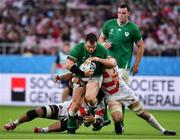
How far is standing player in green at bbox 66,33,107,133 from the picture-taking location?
14.0 metres

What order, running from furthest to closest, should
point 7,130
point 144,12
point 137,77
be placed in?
point 144,12 → point 137,77 → point 7,130

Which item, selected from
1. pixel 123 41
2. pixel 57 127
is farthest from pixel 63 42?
pixel 57 127

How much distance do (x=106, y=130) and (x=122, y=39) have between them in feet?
6.14

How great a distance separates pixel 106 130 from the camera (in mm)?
15727

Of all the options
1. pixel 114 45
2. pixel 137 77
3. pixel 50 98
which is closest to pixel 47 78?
pixel 50 98

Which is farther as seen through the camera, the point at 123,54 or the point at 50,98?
the point at 50,98

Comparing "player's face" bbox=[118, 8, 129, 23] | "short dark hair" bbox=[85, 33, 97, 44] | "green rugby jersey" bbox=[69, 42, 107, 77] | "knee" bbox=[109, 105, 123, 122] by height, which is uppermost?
"player's face" bbox=[118, 8, 129, 23]

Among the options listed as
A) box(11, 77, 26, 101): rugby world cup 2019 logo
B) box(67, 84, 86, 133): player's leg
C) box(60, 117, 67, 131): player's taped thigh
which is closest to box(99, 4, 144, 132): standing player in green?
box(67, 84, 86, 133): player's leg

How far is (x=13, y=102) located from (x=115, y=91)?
10764 millimetres

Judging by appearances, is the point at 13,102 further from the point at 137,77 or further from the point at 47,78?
the point at 137,77

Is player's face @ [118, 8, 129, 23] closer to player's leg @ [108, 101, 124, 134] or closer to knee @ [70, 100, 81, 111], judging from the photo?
player's leg @ [108, 101, 124, 134]

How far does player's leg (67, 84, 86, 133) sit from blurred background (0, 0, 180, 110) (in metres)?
9.52

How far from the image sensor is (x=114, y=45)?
15.9 meters

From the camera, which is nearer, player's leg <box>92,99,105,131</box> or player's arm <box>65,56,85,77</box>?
player's arm <box>65,56,85,77</box>
